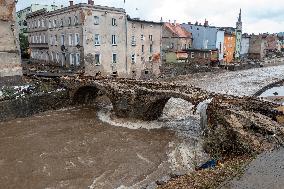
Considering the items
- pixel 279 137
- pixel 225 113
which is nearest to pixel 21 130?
pixel 225 113

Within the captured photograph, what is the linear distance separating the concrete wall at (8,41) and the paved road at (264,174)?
3000 cm

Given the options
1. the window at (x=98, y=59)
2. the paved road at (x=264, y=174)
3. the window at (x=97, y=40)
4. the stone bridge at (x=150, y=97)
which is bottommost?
the paved road at (x=264, y=174)

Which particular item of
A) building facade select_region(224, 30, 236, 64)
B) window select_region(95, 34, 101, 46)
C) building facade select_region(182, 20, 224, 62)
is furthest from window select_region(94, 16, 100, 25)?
building facade select_region(224, 30, 236, 64)

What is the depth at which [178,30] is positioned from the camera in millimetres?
73312

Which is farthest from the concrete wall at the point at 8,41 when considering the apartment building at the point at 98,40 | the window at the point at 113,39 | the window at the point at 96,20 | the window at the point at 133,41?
the window at the point at 133,41

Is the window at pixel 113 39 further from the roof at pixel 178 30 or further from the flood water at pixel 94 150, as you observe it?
the roof at pixel 178 30

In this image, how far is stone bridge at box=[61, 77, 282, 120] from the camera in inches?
936

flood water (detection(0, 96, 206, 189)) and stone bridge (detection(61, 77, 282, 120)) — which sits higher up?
stone bridge (detection(61, 77, 282, 120))

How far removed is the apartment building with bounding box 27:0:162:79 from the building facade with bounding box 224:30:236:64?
93.9ft

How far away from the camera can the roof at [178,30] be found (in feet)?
236

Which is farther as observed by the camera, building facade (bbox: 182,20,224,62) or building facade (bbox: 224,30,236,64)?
building facade (bbox: 224,30,236,64)

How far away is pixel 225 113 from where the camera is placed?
831 inches

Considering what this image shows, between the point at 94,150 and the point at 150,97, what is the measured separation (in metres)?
7.64

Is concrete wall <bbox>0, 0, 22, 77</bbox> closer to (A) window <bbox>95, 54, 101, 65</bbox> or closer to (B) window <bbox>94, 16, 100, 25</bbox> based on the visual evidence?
(B) window <bbox>94, 16, 100, 25</bbox>
